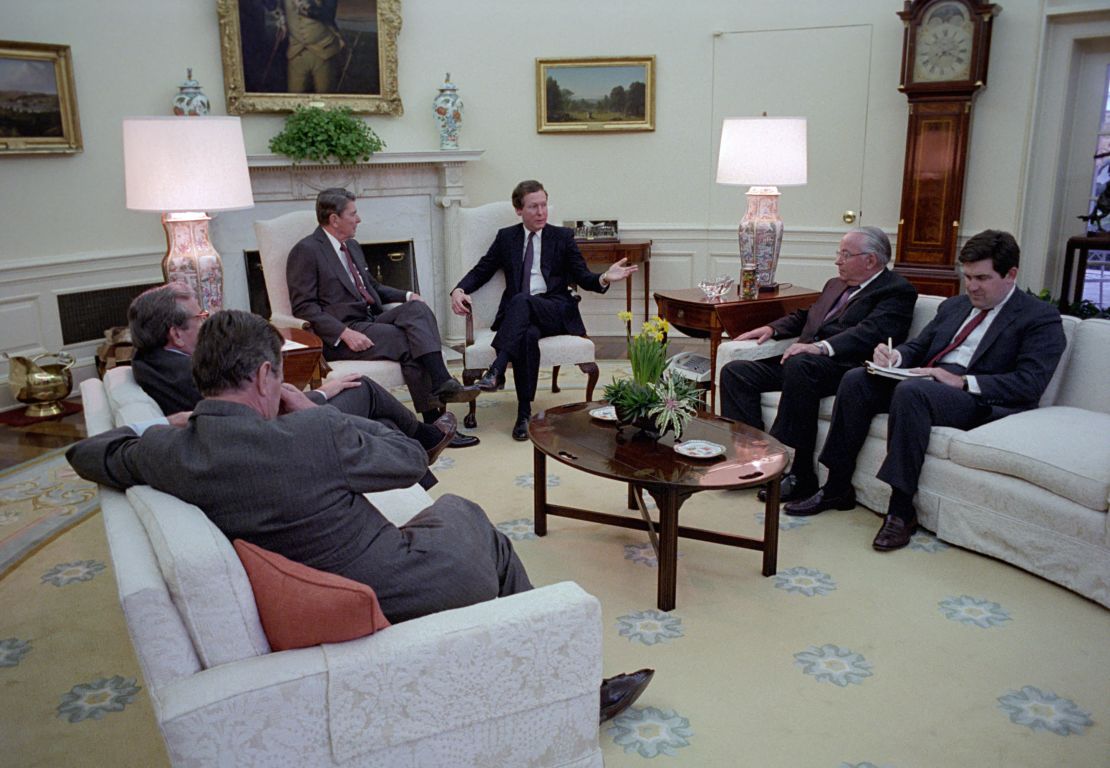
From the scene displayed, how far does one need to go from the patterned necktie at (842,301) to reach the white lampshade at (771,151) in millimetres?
927

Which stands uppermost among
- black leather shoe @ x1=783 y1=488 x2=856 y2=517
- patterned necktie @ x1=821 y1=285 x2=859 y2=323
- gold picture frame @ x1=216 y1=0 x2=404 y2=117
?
gold picture frame @ x1=216 y1=0 x2=404 y2=117

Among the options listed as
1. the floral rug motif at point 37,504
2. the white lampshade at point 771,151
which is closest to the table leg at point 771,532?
the white lampshade at point 771,151

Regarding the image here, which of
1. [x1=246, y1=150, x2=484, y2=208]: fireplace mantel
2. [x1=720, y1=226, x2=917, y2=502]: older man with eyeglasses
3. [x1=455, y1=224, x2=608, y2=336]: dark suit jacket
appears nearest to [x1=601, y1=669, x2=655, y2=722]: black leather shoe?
[x1=720, y1=226, x2=917, y2=502]: older man with eyeglasses

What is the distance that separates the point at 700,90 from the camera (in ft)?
22.4

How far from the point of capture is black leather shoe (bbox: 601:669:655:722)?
2.43 m

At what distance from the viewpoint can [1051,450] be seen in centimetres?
316

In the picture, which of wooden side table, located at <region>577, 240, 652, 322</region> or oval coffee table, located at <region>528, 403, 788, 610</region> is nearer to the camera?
oval coffee table, located at <region>528, 403, 788, 610</region>

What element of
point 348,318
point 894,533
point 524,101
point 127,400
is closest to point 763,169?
point 894,533

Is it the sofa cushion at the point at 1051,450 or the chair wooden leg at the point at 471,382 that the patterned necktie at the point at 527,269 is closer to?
the chair wooden leg at the point at 471,382

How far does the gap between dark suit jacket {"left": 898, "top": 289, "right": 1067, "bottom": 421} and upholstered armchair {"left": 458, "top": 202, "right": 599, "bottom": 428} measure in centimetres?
202

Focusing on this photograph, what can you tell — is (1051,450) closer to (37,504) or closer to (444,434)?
(444,434)

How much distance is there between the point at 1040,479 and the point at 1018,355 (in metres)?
0.60

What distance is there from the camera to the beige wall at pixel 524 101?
5.54 m

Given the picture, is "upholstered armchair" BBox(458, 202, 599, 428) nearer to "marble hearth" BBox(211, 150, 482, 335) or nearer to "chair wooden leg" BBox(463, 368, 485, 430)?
"chair wooden leg" BBox(463, 368, 485, 430)
